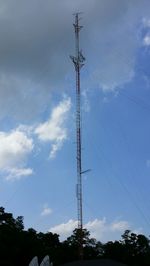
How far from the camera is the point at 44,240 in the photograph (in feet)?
402

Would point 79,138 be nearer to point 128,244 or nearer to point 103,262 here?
point 103,262

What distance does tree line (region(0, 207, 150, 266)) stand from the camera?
106875mm

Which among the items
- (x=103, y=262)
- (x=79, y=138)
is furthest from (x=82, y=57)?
(x=103, y=262)

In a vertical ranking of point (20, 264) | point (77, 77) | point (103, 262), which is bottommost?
point (103, 262)

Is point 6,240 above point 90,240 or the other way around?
the other way around

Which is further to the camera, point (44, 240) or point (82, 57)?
point (44, 240)

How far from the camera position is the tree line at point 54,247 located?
4208 inches

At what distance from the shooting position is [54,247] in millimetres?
118875

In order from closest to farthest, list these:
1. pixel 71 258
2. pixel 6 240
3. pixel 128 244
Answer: pixel 6 240 < pixel 71 258 < pixel 128 244

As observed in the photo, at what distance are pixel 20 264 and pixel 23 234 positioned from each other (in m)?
7.06

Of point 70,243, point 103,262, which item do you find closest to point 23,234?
point 70,243

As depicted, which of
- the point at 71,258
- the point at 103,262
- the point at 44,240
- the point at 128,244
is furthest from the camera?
the point at 128,244

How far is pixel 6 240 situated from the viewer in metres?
107

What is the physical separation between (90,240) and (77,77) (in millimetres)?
77527
